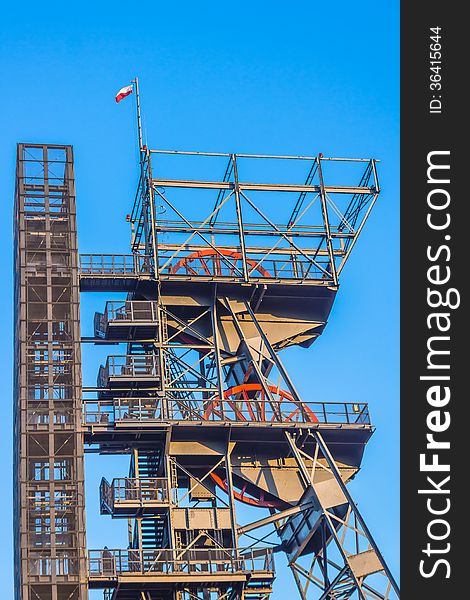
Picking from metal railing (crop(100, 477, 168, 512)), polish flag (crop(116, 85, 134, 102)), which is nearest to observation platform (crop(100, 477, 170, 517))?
metal railing (crop(100, 477, 168, 512))

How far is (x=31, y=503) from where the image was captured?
2872 inches

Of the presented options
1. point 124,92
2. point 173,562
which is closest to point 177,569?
point 173,562

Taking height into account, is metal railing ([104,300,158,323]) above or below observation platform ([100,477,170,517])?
above

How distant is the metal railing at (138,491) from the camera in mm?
72562

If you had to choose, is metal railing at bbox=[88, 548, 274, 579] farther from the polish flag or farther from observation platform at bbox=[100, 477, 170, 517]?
the polish flag

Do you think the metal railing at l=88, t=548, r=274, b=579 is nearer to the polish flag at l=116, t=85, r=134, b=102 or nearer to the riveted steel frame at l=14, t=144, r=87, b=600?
the riveted steel frame at l=14, t=144, r=87, b=600

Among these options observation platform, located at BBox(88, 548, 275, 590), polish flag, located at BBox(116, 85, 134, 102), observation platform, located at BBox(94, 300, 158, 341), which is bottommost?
observation platform, located at BBox(88, 548, 275, 590)

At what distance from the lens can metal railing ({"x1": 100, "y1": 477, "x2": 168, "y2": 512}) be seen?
72.6m

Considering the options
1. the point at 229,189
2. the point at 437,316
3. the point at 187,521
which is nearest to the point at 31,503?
the point at 187,521

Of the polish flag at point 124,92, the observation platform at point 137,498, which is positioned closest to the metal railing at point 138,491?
the observation platform at point 137,498

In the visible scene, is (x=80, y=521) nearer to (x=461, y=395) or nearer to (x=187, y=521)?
(x=187, y=521)

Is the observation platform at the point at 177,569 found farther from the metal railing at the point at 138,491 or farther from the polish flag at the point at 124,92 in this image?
the polish flag at the point at 124,92

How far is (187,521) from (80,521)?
5355 mm

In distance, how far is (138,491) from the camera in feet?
239
